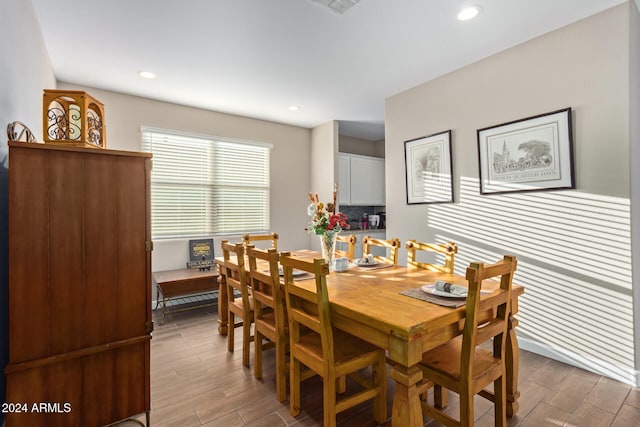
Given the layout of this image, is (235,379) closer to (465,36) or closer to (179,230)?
(179,230)

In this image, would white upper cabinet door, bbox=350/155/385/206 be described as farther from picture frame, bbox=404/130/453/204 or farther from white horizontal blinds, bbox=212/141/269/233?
picture frame, bbox=404/130/453/204

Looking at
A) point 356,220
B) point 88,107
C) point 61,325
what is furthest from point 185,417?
point 356,220

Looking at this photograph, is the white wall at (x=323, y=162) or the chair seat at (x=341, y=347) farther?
the white wall at (x=323, y=162)

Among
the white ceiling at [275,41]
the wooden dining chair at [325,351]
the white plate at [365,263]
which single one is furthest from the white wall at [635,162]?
the wooden dining chair at [325,351]

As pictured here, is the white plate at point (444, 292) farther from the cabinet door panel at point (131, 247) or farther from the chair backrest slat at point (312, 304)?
the cabinet door panel at point (131, 247)

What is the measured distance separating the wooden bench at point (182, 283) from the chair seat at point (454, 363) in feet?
9.36

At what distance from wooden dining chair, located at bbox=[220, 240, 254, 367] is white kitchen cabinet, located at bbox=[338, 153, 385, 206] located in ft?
8.81

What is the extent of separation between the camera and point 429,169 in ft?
11.6

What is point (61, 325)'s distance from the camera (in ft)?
4.96

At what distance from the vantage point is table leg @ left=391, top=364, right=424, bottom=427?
4.34 feet

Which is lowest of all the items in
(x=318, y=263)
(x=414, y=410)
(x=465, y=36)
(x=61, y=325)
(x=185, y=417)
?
(x=185, y=417)

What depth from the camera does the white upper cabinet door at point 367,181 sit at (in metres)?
5.38

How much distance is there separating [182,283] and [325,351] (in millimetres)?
2557

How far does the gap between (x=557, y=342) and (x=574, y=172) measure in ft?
4.58
